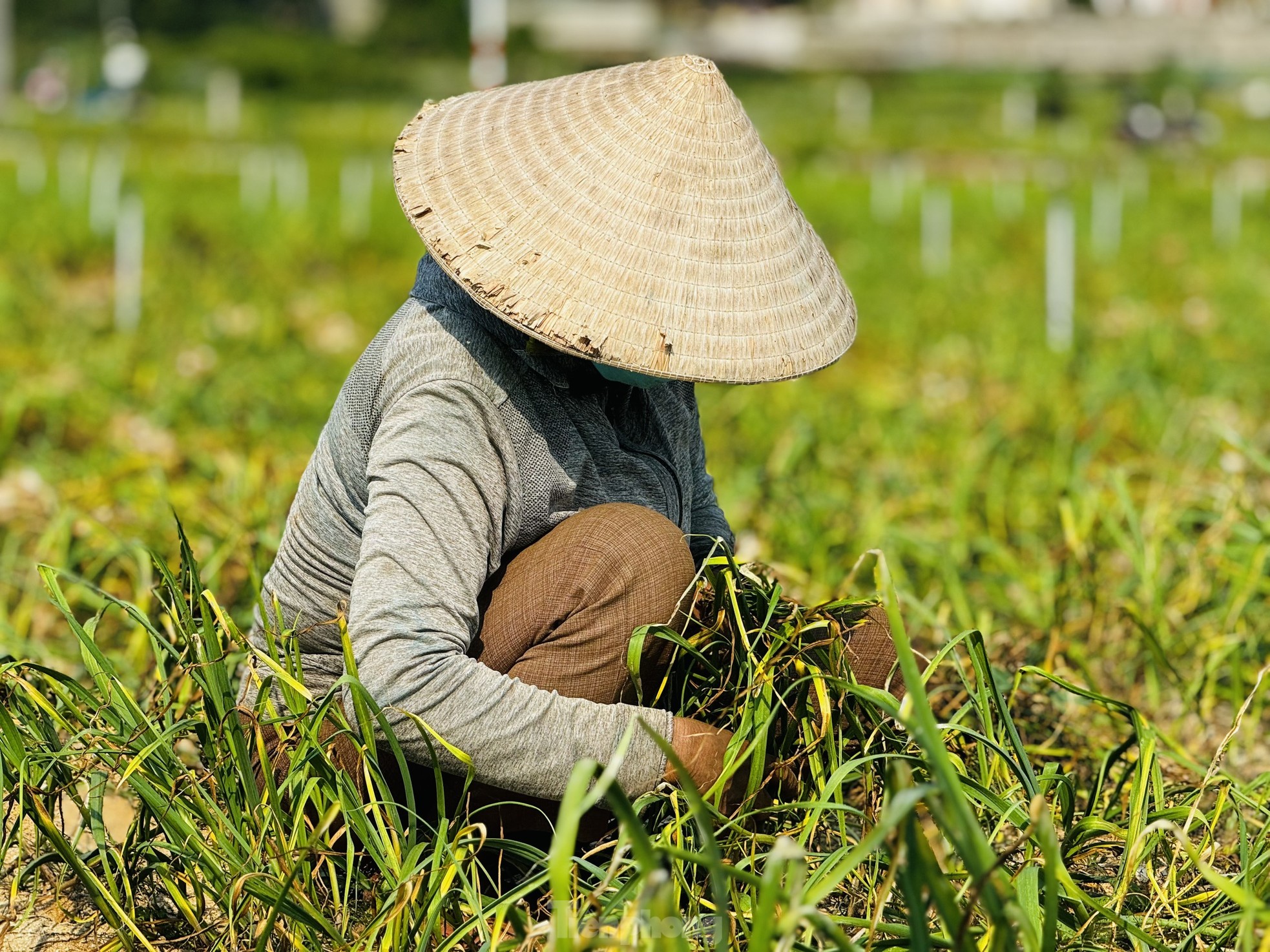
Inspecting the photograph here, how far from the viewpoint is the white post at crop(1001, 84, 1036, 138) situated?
2481cm

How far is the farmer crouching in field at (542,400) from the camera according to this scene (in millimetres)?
1327

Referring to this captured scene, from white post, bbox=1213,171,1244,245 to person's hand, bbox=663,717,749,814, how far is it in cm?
809

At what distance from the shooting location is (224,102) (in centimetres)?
2306

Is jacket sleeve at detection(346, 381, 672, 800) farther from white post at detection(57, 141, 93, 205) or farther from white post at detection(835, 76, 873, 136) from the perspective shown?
white post at detection(835, 76, 873, 136)

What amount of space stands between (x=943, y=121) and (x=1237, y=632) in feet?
81.3

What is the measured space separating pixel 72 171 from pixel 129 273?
274 inches

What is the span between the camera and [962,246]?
8.64 metres

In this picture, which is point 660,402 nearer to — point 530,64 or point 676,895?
point 676,895

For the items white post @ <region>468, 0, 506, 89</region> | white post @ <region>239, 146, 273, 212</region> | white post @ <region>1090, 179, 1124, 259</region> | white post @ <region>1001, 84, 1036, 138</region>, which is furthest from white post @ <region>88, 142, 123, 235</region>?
white post @ <region>1001, 84, 1036, 138</region>

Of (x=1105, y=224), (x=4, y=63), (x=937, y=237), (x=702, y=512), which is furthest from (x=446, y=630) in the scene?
(x=4, y=63)

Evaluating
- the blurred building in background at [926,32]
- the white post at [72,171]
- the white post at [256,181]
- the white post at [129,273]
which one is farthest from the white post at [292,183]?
the blurred building in background at [926,32]

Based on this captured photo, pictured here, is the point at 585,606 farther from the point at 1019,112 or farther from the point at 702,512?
the point at 1019,112

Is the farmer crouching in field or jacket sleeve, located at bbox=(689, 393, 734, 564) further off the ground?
the farmer crouching in field

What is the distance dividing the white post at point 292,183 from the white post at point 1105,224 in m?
4.92
